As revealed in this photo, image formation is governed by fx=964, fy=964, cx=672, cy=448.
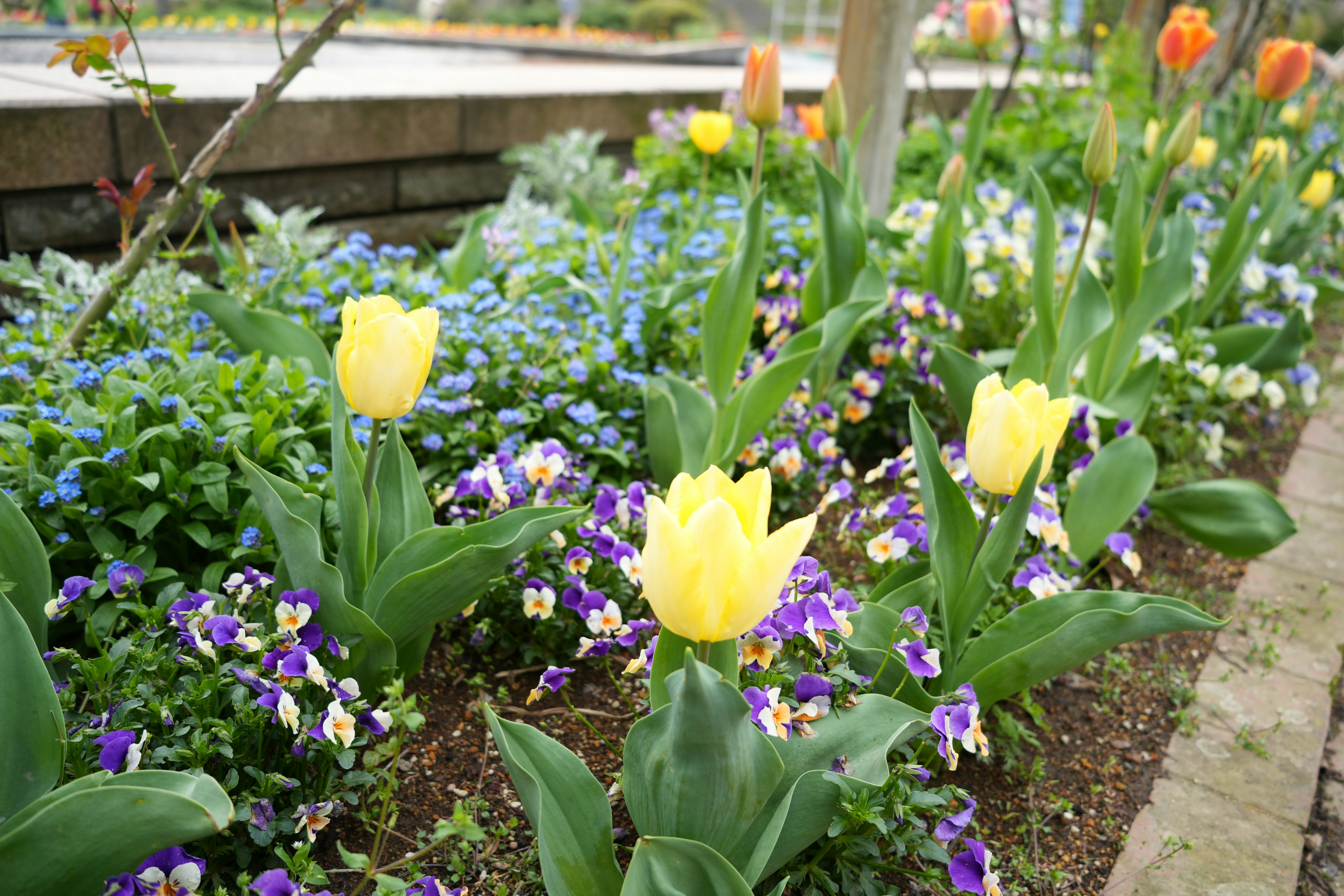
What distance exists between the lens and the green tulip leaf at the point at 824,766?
1.14 m

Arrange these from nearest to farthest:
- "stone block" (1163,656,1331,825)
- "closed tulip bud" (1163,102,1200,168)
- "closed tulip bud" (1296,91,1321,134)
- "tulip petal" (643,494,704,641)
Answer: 1. "tulip petal" (643,494,704,641)
2. "stone block" (1163,656,1331,825)
3. "closed tulip bud" (1163,102,1200,168)
4. "closed tulip bud" (1296,91,1321,134)

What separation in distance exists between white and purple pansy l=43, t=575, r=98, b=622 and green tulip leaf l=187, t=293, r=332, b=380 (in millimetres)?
697

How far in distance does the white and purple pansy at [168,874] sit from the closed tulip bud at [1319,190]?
404 cm

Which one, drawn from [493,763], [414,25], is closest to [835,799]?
[493,763]

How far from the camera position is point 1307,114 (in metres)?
3.61

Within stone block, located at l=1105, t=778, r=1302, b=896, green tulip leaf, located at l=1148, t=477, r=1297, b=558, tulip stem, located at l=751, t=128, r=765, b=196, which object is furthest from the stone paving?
tulip stem, located at l=751, t=128, r=765, b=196

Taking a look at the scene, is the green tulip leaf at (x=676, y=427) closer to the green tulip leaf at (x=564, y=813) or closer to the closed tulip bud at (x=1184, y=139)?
the green tulip leaf at (x=564, y=813)

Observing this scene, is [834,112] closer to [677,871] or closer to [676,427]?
[676,427]

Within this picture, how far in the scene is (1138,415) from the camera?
2316 millimetres

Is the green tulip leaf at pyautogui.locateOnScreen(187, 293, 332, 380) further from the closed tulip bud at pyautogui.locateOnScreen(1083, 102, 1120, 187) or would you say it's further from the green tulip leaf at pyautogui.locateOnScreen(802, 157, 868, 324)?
the closed tulip bud at pyautogui.locateOnScreen(1083, 102, 1120, 187)

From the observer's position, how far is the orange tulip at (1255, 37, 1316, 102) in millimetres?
2611

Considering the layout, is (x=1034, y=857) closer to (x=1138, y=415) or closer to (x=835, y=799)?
(x=835, y=799)

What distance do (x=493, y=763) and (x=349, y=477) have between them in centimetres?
52

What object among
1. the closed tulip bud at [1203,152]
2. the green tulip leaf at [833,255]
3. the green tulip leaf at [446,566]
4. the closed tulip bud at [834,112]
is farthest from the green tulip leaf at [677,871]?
the closed tulip bud at [1203,152]
